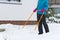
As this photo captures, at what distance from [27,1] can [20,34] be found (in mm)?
3668

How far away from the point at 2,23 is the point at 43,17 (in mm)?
3596

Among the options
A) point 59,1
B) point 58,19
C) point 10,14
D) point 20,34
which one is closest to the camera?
point 20,34

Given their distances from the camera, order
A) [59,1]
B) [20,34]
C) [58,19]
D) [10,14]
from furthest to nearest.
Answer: [59,1] → [58,19] → [10,14] → [20,34]

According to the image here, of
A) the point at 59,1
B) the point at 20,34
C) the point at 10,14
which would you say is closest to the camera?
the point at 20,34

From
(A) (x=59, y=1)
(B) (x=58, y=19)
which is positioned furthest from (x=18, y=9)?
(A) (x=59, y=1)

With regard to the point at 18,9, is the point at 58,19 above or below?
below

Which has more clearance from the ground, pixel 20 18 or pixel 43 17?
pixel 43 17

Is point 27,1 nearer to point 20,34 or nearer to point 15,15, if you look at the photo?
point 15,15

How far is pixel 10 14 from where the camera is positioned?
40.1ft

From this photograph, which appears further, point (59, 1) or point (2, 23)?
point (59, 1)

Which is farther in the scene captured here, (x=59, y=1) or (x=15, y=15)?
(x=59, y=1)

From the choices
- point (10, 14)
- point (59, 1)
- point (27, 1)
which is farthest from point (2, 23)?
point (59, 1)

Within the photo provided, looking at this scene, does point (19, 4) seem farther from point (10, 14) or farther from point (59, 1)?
point (59, 1)

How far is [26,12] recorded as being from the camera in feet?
40.3
